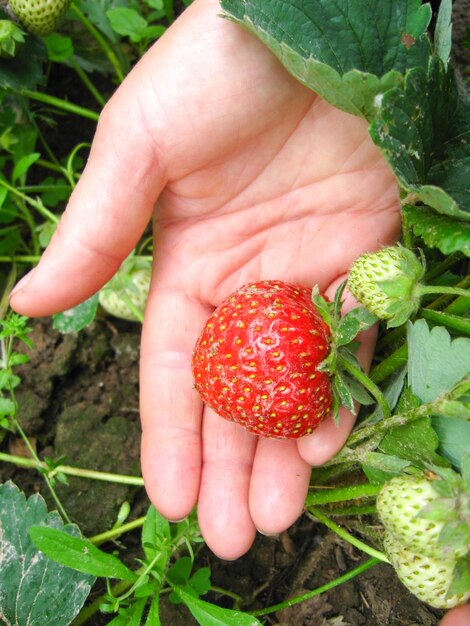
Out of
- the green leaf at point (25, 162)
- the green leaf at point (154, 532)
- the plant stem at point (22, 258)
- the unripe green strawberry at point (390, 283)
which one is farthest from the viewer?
the plant stem at point (22, 258)

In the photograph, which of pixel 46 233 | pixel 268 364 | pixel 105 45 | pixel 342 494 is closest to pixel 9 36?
pixel 105 45

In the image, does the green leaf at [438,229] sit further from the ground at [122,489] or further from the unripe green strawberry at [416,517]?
the ground at [122,489]

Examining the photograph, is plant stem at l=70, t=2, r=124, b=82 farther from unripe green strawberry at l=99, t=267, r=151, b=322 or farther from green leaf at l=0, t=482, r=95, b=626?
green leaf at l=0, t=482, r=95, b=626

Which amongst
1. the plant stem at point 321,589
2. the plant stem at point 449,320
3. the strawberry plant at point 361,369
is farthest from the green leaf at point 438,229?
the plant stem at point 321,589

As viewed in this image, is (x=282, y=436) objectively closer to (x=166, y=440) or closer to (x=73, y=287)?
(x=166, y=440)

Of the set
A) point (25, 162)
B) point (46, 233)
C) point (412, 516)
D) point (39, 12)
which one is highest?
point (39, 12)

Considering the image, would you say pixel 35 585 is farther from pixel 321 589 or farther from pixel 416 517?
pixel 416 517
